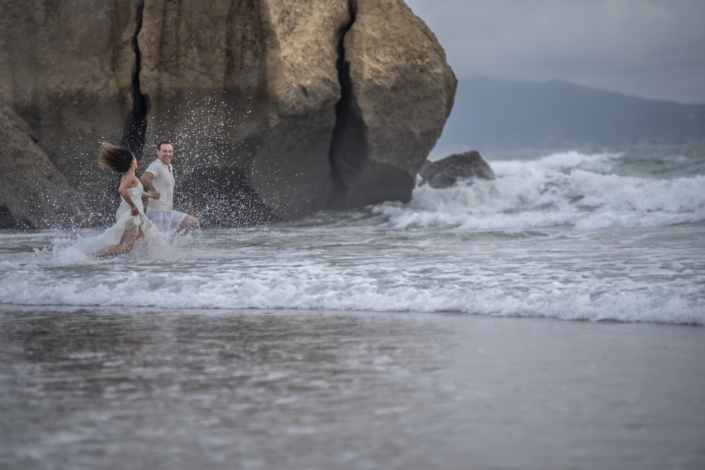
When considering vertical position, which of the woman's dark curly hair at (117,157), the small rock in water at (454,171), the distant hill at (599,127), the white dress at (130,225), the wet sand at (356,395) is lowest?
the wet sand at (356,395)

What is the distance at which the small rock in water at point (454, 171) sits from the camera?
21234 mm

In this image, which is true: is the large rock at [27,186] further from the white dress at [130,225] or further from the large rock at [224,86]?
the white dress at [130,225]

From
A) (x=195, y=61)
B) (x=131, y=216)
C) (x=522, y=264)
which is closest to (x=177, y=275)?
(x=131, y=216)

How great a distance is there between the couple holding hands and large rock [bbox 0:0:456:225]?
3.54m

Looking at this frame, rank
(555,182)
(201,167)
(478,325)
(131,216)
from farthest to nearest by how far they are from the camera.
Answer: (555,182), (201,167), (131,216), (478,325)

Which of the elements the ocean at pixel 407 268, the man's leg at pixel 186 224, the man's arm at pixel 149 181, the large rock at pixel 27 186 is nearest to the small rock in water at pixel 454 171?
the ocean at pixel 407 268

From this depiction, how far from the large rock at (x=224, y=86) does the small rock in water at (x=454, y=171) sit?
593 cm

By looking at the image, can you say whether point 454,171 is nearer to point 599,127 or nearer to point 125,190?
point 125,190

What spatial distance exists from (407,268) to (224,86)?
7114 mm

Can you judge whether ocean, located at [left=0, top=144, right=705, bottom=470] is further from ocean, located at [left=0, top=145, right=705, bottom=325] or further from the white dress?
the white dress

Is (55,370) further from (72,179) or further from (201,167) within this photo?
(72,179)

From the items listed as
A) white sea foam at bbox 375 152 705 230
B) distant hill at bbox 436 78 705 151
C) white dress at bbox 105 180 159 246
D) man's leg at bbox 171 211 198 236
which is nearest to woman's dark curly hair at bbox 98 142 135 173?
white dress at bbox 105 180 159 246

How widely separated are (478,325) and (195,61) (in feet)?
32.3

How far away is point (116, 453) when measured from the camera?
10.4 feet
